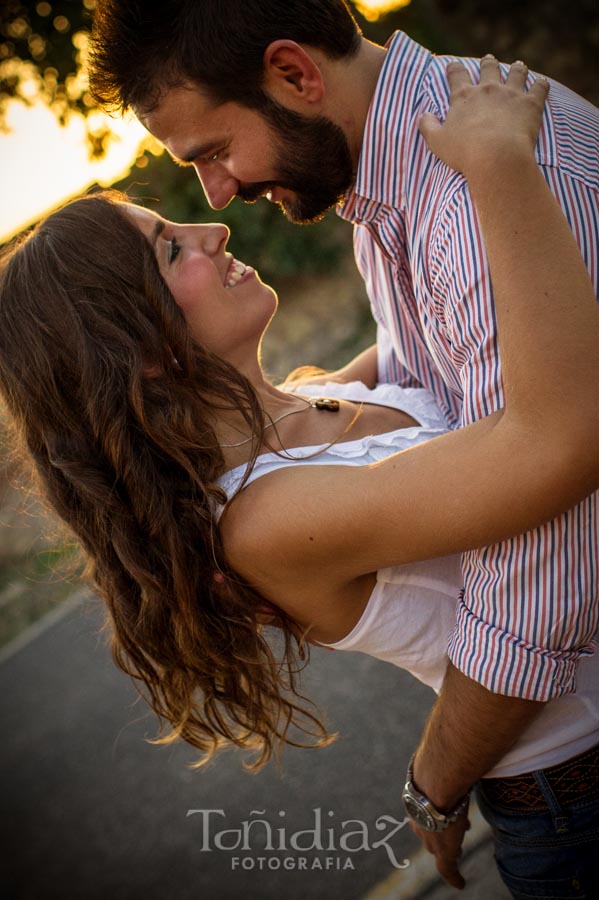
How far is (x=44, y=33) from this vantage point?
507 centimetres

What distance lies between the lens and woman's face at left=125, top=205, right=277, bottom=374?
1972 millimetres

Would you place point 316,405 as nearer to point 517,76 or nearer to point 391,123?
point 391,123

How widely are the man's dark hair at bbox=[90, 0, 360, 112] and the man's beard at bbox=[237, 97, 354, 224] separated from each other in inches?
3.4

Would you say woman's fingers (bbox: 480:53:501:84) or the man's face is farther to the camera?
the man's face

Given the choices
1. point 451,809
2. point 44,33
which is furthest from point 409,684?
point 44,33

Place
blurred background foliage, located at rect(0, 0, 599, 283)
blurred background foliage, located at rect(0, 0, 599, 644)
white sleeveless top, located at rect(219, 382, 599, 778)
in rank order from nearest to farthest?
1. white sleeveless top, located at rect(219, 382, 599, 778)
2. blurred background foliage, located at rect(0, 0, 599, 644)
3. blurred background foliage, located at rect(0, 0, 599, 283)

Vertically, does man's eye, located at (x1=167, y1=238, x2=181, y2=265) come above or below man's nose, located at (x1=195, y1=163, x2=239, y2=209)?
below

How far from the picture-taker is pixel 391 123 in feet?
5.87

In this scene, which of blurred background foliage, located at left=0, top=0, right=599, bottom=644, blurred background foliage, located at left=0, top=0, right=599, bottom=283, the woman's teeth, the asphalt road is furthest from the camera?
blurred background foliage, located at left=0, top=0, right=599, bottom=283

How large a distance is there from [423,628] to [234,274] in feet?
3.66

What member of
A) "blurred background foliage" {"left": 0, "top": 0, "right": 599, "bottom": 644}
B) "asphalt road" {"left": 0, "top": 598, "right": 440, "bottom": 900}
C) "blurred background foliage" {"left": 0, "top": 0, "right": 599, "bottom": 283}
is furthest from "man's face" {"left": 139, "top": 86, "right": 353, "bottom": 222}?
"blurred background foliage" {"left": 0, "top": 0, "right": 599, "bottom": 283}

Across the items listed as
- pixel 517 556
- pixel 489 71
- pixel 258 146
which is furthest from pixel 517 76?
pixel 517 556

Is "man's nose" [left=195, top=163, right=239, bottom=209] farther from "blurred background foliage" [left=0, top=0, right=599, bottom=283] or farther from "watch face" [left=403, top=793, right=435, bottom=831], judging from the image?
"blurred background foliage" [left=0, top=0, right=599, bottom=283]

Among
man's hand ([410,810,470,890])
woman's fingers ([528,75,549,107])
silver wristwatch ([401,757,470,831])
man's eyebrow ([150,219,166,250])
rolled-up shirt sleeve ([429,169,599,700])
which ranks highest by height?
man's eyebrow ([150,219,166,250])
